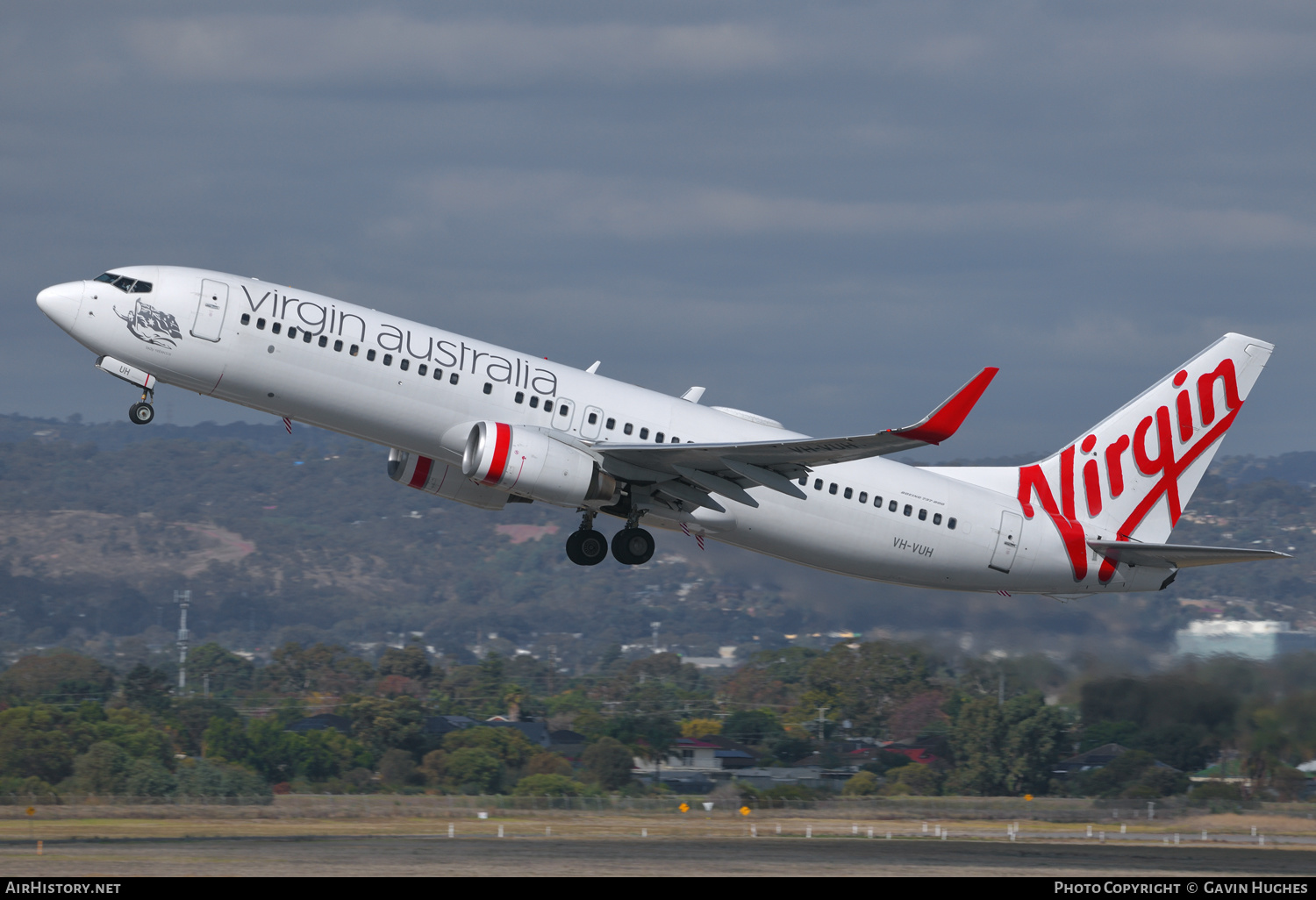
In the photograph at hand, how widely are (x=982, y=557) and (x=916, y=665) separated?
27.2 metres

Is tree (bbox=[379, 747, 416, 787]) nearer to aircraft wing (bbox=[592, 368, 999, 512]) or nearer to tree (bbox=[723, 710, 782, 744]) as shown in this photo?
tree (bbox=[723, 710, 782, 744])

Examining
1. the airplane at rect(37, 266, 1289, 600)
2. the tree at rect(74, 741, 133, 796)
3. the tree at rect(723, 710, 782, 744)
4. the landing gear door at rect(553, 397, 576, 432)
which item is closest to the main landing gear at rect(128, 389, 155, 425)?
the airplane at rect(37, 266, 1289, 600)

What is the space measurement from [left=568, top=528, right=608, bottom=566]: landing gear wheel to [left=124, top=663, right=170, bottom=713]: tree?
6089 cm

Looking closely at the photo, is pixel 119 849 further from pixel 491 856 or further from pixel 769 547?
pixel 769 547

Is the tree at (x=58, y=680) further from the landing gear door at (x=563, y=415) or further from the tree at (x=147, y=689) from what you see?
the landing gear door at (x=563, y=415)

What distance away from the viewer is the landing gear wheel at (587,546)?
41.1m

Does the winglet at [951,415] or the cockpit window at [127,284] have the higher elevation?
the cockpit window at [127,284]

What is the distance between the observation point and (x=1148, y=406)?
157 ft

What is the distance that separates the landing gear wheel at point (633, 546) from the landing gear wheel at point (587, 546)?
37 centimetres

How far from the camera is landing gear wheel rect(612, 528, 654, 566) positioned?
1625 inches

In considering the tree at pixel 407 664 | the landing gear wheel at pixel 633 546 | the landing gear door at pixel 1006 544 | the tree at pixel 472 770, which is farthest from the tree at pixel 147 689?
the landing gear door at pixel 1006 544

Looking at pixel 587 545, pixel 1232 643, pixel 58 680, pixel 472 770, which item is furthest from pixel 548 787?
pixel 58 680

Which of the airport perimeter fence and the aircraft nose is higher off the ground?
the aircraft nose

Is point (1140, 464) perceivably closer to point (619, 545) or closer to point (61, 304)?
point (619, 545)
